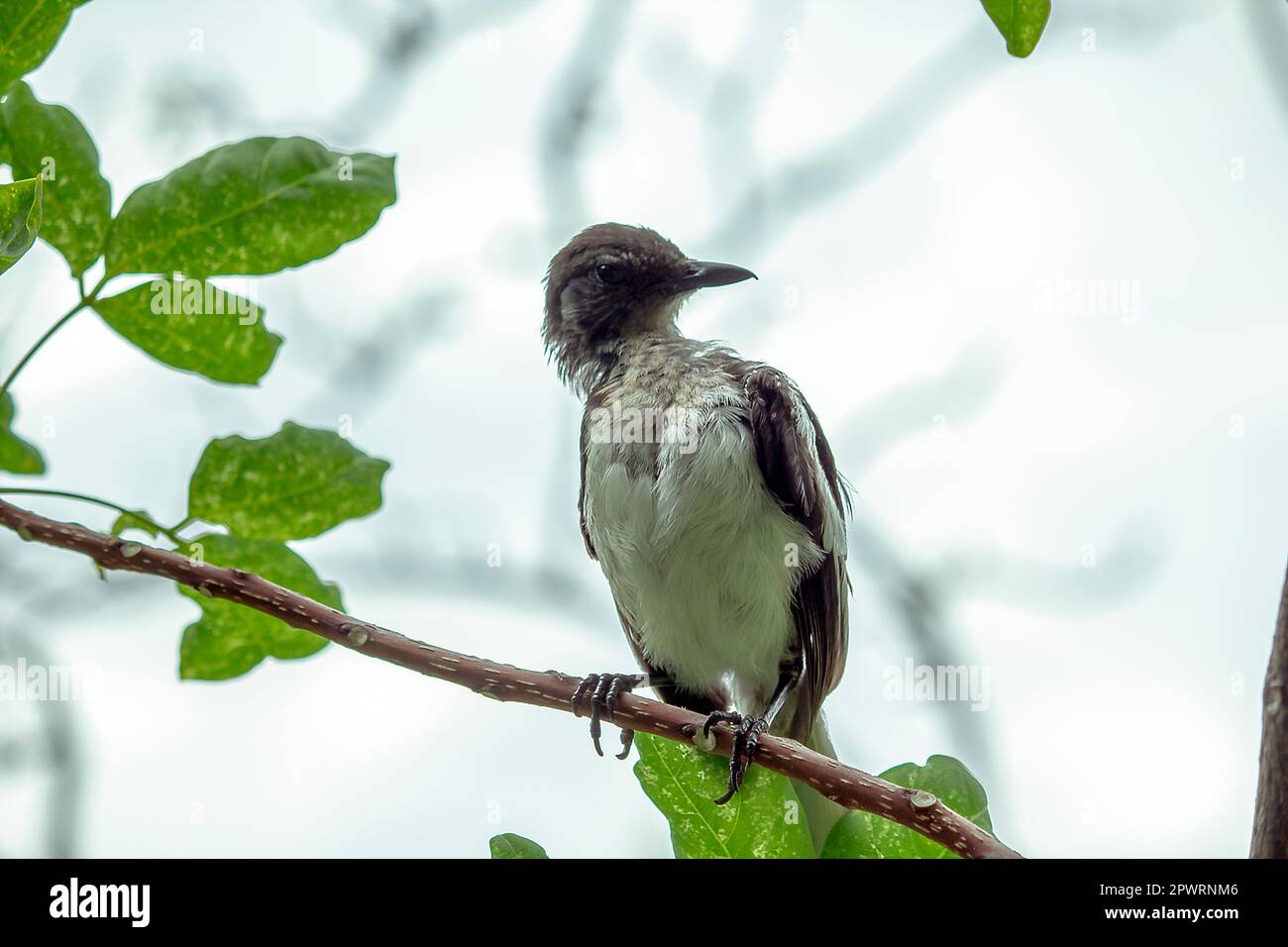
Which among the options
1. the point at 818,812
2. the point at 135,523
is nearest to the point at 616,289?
the point at 818,812

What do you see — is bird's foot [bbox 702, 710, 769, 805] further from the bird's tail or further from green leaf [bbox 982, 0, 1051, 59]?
green leaf [bbox 982, 0, 1051, 59]

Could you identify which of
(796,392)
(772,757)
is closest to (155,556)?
(772,757)

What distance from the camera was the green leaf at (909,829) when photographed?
1715 millimetres

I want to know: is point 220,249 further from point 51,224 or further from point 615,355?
point 615,355

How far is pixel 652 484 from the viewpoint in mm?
3449

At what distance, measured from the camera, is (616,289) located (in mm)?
4324

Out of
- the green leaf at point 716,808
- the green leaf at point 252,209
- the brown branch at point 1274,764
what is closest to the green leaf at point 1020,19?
the brown branch at point 1274,764

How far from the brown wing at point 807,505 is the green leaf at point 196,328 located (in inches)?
67.6

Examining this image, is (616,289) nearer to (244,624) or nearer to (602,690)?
(602,690)

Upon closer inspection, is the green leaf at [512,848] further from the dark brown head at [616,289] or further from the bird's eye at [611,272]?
the bird's eye at [611,272]

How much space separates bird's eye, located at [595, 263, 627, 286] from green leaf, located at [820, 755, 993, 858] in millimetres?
2801

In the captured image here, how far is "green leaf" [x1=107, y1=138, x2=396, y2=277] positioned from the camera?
1940 millimetres

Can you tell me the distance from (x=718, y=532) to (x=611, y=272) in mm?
1374
